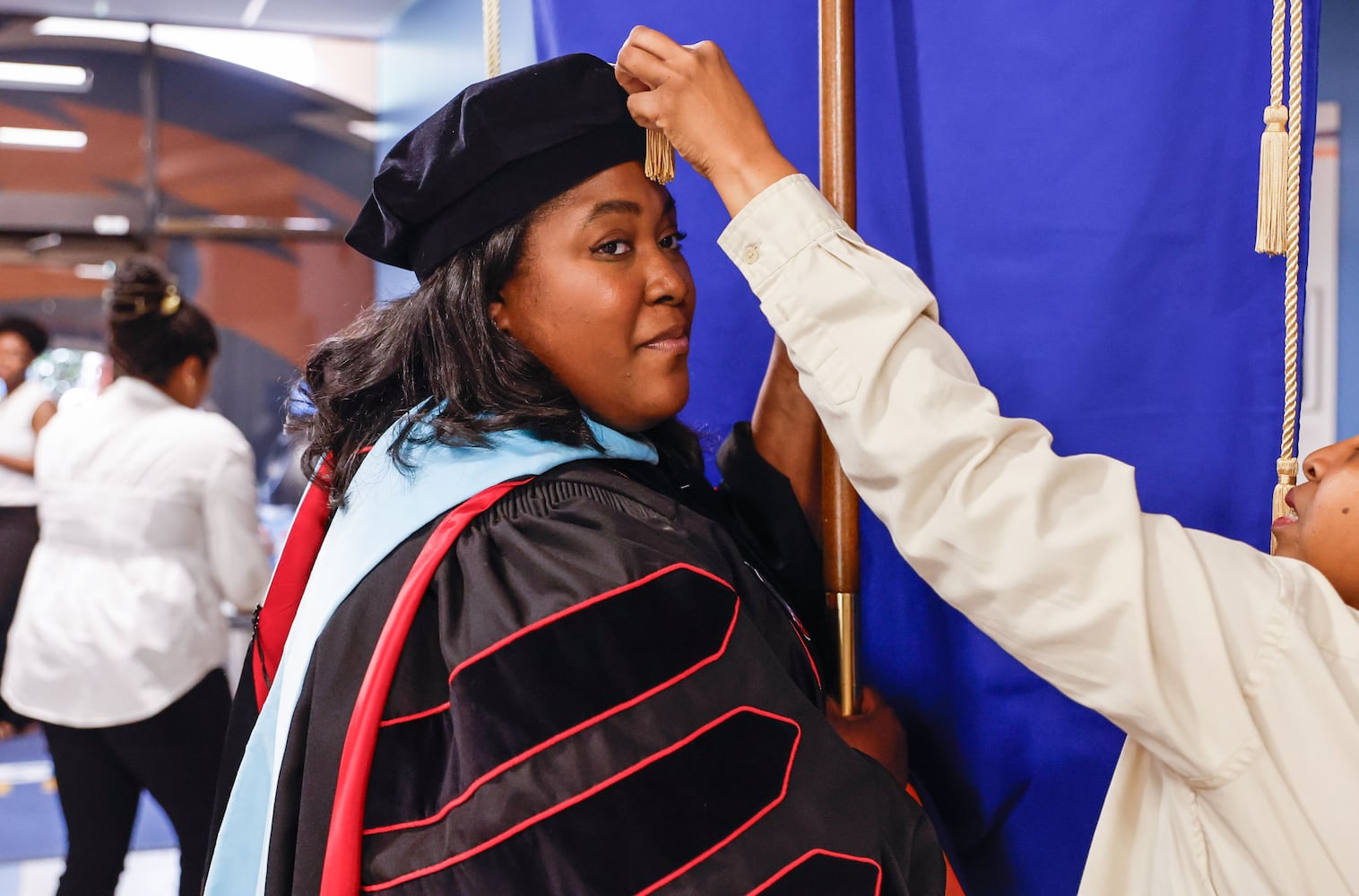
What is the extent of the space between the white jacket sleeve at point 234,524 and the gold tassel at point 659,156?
1.89m

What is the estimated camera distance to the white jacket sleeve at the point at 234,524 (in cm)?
257

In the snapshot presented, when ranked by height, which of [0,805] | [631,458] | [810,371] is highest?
[810,371]

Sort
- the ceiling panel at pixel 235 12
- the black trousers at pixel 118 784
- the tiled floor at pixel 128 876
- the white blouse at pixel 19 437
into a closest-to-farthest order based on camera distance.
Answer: the black trousers at pixel 118 784 → the tiled floor at pixel 128 876 → the white blouse at pixel 19 437 → the ceiling panel at pixel 235 12

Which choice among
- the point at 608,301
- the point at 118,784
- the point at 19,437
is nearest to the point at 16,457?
the point at 19,437

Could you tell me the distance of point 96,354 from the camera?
5.09 metres

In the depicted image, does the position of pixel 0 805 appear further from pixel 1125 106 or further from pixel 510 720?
pixel 1125 106

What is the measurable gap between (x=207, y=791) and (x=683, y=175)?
1.93m

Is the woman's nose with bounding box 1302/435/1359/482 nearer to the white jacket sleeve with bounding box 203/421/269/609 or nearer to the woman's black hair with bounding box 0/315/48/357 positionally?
the white jacket sleeve with bounding box 203/421/269/609

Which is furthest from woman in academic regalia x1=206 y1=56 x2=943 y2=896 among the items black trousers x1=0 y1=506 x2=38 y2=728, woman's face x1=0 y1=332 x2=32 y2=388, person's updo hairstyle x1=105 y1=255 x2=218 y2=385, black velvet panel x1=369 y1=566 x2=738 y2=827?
woman's face x1=0 y1=332 x2=32 y2=388

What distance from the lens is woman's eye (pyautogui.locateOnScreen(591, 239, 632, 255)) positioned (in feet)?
3.50

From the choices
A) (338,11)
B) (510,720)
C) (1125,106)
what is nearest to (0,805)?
(338,11)

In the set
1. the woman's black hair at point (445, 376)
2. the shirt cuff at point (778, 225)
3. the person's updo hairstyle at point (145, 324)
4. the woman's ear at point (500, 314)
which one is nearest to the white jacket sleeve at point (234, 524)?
the person's updo hairstyle at point (145, 324)

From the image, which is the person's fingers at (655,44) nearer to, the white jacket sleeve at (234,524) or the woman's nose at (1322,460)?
the woman's nose at (1322,460)

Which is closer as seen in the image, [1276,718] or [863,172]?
[1276,718]
